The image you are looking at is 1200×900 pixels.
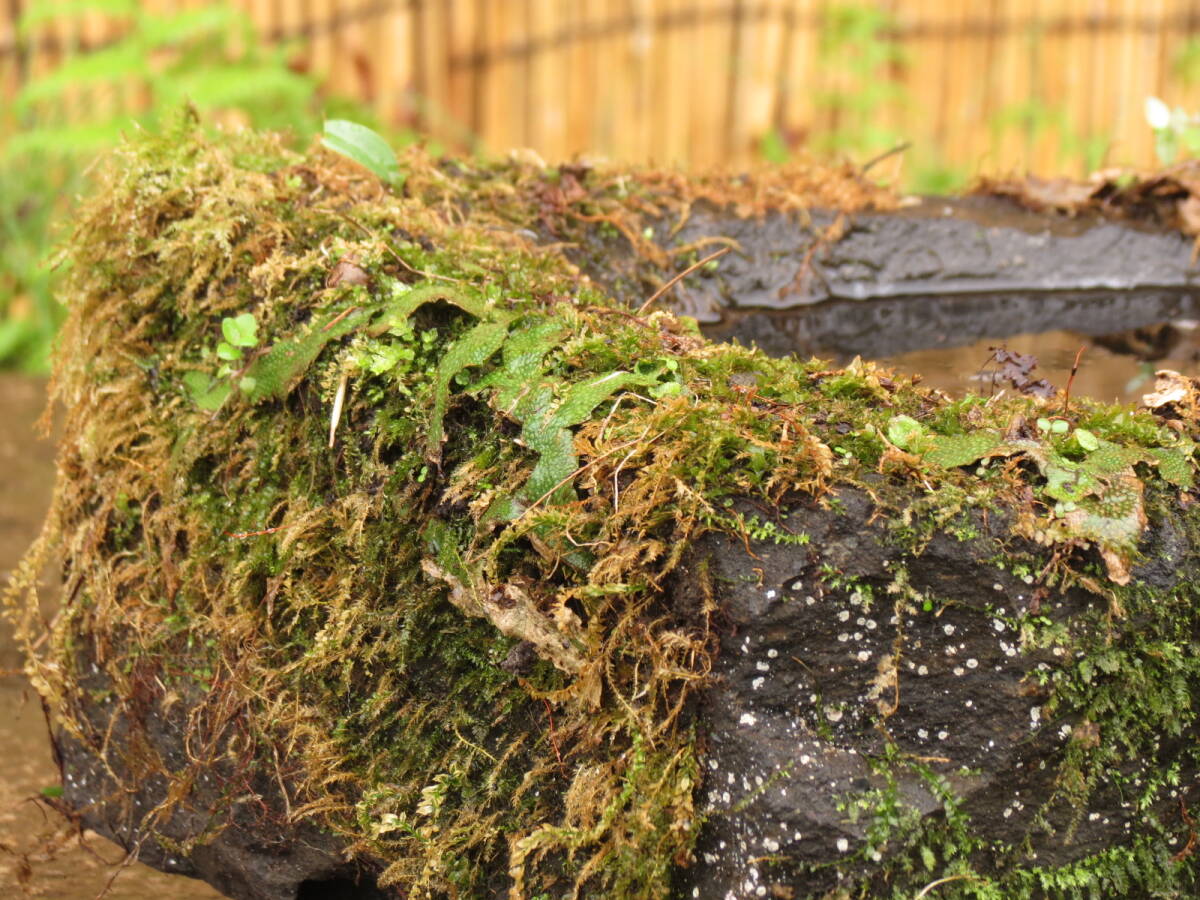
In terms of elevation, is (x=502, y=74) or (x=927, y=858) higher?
(x=502, y=74)

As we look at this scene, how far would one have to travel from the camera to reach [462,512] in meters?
1.87

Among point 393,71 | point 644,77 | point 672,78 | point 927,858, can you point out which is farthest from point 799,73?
point 927,858

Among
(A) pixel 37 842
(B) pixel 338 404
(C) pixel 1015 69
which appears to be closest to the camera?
(B) pixel 338 404

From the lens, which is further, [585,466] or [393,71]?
[393,71]

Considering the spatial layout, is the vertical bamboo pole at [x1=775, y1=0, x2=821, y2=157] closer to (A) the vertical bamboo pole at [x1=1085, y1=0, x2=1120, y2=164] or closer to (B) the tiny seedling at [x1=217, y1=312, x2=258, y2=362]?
(A) the vertical bamboo pole at [x1=1085, y1=0, x2=1120, y2=164]

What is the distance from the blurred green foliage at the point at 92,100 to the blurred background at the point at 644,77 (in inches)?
0.7

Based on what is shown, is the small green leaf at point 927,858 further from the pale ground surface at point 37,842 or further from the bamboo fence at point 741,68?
the bamboo fence at point 741,68

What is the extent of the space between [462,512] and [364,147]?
1040 millimetres

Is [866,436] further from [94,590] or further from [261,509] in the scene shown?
[94,590]

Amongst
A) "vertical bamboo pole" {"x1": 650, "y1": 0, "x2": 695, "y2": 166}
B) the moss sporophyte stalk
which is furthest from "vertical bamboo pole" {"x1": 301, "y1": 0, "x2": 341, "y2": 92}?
the moss sporophyte stalk

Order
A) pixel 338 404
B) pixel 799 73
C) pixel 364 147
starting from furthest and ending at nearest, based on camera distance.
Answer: pixel 799 73 → pixel 364 147 → pixel 338 404

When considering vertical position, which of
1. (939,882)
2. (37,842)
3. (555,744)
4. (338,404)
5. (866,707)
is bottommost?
(37,842)

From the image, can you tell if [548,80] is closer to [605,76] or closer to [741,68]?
[605,76]

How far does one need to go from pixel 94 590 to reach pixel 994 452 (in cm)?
177
